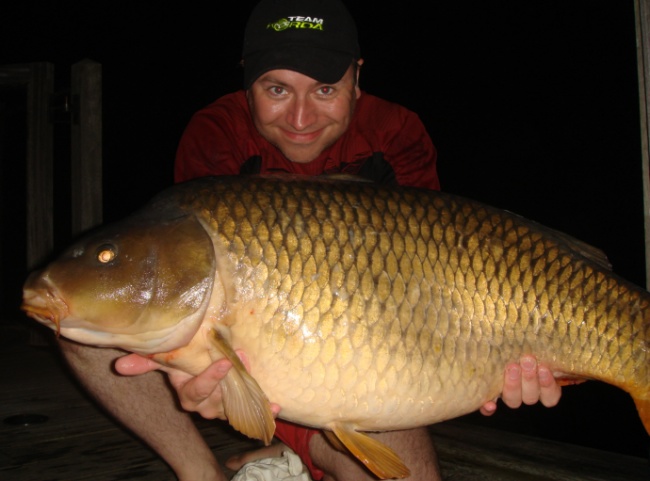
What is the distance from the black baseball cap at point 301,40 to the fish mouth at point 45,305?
3.13ft

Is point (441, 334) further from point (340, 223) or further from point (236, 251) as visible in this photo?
point (236, 251)

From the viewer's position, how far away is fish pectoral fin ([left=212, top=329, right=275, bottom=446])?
4.24 ft

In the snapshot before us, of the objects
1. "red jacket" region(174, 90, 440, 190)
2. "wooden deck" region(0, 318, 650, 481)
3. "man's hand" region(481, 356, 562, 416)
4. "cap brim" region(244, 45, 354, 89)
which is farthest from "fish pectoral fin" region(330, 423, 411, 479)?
"cap brim" region(244, 45, 354, 89)

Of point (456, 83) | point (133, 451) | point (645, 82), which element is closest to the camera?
point (133, 451)

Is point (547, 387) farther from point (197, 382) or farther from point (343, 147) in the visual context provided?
point (343, 147)

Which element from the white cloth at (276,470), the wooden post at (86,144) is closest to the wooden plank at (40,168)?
the wooden post at (86,144)

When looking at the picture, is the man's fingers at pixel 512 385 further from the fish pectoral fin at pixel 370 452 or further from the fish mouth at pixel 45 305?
the fish mouth at pixel 45 305

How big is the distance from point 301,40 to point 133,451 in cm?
150

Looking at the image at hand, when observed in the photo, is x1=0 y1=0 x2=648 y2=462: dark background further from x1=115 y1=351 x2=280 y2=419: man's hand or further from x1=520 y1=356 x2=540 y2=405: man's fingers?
x1=115 y1=351 x2=280 y2=419: man's hand

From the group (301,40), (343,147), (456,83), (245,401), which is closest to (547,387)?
(245,401)

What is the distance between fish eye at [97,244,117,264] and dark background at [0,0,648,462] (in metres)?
14.3

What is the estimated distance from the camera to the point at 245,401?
1.33 meters

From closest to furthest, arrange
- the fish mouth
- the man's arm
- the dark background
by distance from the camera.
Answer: the fish mouth < the man's arm < the dark background

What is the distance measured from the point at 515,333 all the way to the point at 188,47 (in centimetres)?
2206
